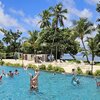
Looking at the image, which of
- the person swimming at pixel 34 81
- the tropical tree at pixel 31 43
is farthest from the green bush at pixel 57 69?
the tropical tree at pixel 31 43

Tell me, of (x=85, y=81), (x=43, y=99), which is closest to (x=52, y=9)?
(x=85, y=81)

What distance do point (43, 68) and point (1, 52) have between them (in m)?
32.4

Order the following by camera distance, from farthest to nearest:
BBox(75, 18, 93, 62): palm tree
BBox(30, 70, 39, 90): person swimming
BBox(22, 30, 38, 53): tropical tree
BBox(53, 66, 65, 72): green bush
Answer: BBox(22, 30, 38, 53): tropical tree < BBox(75, 18, 93, 62): palm tree < BBox(53, 66, 65, 72): green bush < BBox(30, 70, 39, 90): person swimming

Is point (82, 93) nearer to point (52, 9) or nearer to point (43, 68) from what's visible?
point (43, 68)

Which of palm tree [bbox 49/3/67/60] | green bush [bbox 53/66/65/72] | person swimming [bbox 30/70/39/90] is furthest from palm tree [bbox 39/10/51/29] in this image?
person swimming [bbox 30/70/39/90]

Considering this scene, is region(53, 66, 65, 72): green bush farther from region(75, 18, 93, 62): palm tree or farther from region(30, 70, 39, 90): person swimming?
region(30, 70, 39, 90): person swimming

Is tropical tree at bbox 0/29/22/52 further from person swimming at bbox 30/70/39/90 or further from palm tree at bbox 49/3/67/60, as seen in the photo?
person swimming at bbox 30/70/39/90

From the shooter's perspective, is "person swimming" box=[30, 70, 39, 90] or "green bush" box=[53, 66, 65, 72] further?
"green bush" box=[53, 66, 65, 72]

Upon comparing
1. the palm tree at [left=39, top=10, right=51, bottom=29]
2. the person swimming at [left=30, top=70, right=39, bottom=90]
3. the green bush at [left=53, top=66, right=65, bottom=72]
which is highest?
the palm tree at [left=39, top=10, right=51, bottom=29]

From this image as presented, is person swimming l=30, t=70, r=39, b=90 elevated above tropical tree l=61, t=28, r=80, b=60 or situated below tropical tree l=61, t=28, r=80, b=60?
below

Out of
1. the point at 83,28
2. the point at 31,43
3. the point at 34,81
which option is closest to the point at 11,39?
the point at 31,43

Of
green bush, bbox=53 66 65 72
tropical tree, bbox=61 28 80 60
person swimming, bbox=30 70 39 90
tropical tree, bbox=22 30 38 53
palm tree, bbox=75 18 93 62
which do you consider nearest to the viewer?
person swimming, bbox=30 70 39 90

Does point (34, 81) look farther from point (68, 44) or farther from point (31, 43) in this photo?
point (31, 43)

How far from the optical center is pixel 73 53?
73.8 m
